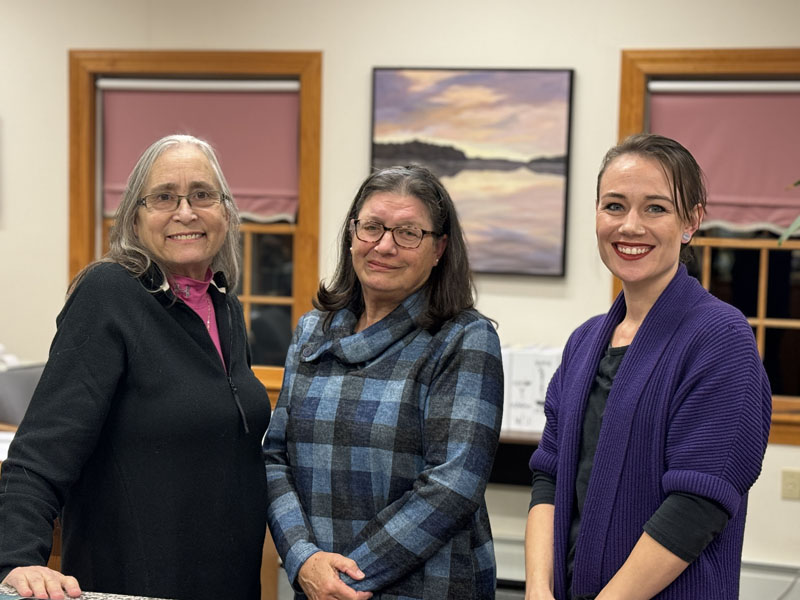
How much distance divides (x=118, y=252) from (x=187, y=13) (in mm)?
2922

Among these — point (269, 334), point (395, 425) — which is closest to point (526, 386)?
point (269, 334)

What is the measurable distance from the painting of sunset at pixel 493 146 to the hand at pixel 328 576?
2524 mm

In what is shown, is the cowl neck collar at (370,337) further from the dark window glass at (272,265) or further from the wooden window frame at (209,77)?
the dark window glass at (272,265)

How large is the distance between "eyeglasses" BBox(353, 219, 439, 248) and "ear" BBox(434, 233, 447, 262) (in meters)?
0.04

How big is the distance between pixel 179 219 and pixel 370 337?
41cm

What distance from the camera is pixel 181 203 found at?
168 cm

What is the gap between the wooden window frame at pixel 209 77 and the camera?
13.7ft

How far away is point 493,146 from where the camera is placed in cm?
403

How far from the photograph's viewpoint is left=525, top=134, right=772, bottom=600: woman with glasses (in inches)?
54.5

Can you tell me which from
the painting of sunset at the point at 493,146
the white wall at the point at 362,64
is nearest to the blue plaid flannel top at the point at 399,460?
the white wall at the point at 362,64

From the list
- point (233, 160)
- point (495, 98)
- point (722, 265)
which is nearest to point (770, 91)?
point (722, 265)

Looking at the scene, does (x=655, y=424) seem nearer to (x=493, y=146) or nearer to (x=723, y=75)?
(x=493, y=146)

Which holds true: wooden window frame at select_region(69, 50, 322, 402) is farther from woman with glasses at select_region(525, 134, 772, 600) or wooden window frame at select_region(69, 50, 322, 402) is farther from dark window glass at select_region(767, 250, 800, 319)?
woman with glasses at select_region(525, 134, 772, 600)

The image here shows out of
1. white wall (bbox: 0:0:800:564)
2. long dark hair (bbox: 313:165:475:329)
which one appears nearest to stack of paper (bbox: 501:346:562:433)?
white wall (bbox: 0:0:800:564)
